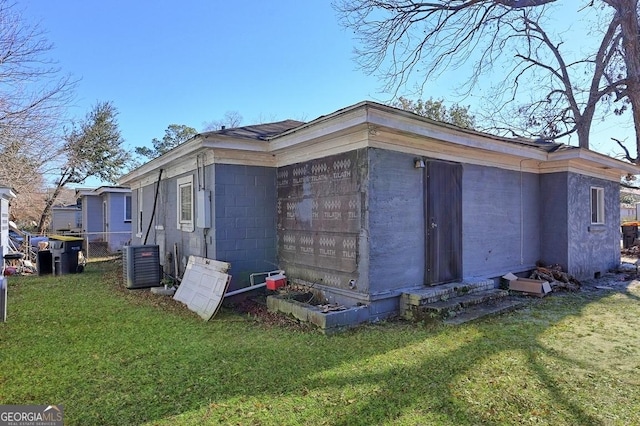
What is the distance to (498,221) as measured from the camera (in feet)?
22.9

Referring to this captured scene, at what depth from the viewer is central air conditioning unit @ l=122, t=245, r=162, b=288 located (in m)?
7.36

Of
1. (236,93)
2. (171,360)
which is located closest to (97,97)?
(236,93)

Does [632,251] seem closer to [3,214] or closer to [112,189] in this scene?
[3,214]

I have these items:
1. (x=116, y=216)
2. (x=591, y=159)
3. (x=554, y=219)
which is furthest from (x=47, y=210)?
(x=591, y=159)

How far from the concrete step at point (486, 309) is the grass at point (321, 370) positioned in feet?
0.51

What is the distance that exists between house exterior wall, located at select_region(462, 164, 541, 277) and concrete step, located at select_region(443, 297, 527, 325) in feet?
2.62

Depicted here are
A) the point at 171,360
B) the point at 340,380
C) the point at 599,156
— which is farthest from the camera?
the point at 599,156

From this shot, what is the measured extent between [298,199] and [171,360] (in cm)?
330

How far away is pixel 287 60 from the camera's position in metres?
18.1

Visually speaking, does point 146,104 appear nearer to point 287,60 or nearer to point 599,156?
point 287,60

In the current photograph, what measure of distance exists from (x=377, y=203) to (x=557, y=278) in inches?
189

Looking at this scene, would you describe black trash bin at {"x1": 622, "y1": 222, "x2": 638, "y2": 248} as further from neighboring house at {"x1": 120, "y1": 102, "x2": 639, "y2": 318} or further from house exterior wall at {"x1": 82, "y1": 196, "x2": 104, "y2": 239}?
house exterior wall at {"x1": 82, "y1": 196, "x2": 104, "y2": 239}

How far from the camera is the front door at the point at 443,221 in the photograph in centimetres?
568

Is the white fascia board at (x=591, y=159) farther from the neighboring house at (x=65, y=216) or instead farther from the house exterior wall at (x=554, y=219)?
the neighboring house at (x=65, y=216)
